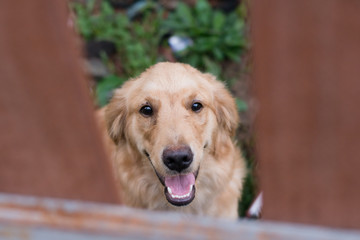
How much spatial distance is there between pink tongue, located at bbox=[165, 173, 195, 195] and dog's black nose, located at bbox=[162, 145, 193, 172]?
21 centimetres

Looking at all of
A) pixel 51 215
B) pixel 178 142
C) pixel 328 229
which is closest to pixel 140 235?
pixel 51 215

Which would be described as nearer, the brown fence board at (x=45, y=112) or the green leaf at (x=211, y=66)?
the brown fence board at (x=45, y=112)

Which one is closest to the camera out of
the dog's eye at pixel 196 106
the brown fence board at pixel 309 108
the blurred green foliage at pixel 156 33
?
the brown fence board at pixel 309 108

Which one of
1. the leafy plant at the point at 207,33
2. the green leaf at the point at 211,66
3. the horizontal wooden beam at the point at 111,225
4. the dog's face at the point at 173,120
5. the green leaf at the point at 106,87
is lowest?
the green leaf at the point at 106,87

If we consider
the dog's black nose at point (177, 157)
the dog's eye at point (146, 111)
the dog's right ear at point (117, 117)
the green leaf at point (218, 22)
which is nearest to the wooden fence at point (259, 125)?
the dog's black nose at point (177, 157)

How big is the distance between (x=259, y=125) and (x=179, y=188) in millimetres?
1495

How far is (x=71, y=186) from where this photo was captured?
117cm

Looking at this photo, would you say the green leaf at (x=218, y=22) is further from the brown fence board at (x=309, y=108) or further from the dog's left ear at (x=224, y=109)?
the brown fence board at (x=309, y=108)

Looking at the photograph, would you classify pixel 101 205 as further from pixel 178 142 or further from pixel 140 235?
pixel 178 142

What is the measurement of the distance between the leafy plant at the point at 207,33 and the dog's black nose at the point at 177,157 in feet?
6.44

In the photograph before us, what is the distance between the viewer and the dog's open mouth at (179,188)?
2.34 metres

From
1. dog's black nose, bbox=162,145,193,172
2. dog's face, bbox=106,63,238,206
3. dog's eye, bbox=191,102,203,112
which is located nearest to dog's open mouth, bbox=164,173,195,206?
dog's face, bbox=106,63,238,206

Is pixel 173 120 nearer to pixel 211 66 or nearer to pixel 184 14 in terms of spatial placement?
pixel 211 66

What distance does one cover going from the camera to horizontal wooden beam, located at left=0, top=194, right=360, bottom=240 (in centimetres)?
105
